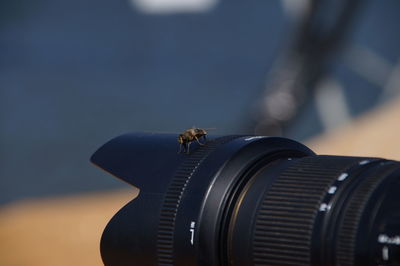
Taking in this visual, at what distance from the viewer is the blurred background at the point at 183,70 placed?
471 inches

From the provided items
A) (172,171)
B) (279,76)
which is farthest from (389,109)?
(172,171)

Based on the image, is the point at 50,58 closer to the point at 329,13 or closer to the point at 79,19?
the point at 79,19

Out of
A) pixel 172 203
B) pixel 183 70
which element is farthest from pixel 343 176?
pixel 183 70

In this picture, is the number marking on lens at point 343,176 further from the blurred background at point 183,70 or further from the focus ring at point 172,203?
the blurred background at point 183,70

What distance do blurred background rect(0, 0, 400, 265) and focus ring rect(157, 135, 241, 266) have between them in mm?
8601

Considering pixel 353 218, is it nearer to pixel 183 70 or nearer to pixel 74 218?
pixel 74 218

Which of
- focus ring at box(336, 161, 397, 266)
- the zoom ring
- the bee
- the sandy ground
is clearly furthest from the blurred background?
focus ring at box(336, 161, 397, 266)

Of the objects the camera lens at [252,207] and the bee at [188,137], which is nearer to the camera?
the camera lens at [252,207]

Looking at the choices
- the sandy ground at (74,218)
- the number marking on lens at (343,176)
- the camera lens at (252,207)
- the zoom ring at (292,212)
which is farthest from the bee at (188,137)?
the sandy ground at (74,218)

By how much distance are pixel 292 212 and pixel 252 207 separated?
5.1 inches

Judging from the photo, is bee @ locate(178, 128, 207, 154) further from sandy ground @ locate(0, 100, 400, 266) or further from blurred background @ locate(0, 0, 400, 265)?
blurred background @ locate(0, 0, 400, 265)

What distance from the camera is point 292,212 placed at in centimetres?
248

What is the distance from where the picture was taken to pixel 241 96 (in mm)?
12562

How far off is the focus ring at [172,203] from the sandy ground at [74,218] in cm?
434
